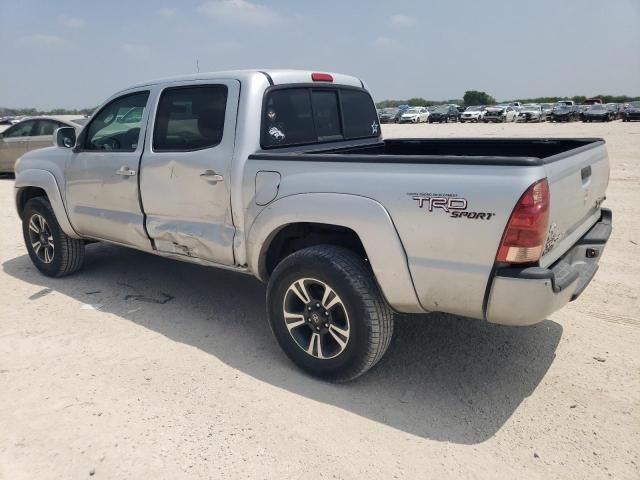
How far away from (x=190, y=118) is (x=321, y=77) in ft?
3.60

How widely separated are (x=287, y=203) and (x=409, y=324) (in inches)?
62.0

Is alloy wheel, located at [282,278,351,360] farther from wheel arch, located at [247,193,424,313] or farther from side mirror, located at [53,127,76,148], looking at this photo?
side mirror, located at [53,127,76,148]

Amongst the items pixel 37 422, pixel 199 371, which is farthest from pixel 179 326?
pixel 37 422

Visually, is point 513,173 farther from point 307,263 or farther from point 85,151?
point 85,151

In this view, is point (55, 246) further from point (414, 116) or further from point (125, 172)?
point (414, 116)

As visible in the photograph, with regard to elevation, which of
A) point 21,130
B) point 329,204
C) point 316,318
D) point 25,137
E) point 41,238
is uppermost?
point 21,130

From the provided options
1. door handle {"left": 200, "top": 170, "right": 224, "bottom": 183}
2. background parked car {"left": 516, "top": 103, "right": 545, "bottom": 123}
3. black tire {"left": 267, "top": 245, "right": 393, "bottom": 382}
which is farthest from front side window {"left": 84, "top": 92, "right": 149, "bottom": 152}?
background parked car {"left": 516, "top": 103, "right": 545, "bottom": 123}

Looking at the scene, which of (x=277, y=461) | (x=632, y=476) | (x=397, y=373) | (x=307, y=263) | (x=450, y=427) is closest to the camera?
(x=632, y=476)

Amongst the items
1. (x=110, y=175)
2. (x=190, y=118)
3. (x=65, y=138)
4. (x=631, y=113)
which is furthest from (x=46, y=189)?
(x=631, y=113)

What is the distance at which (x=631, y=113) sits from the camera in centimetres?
3619

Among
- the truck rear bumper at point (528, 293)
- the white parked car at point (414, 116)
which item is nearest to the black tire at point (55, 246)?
the truck rear bumper at point (528, 293)

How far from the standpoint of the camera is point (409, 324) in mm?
4184

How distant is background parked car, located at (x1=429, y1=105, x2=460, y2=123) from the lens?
148 feet

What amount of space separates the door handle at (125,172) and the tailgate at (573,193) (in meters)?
3.13
